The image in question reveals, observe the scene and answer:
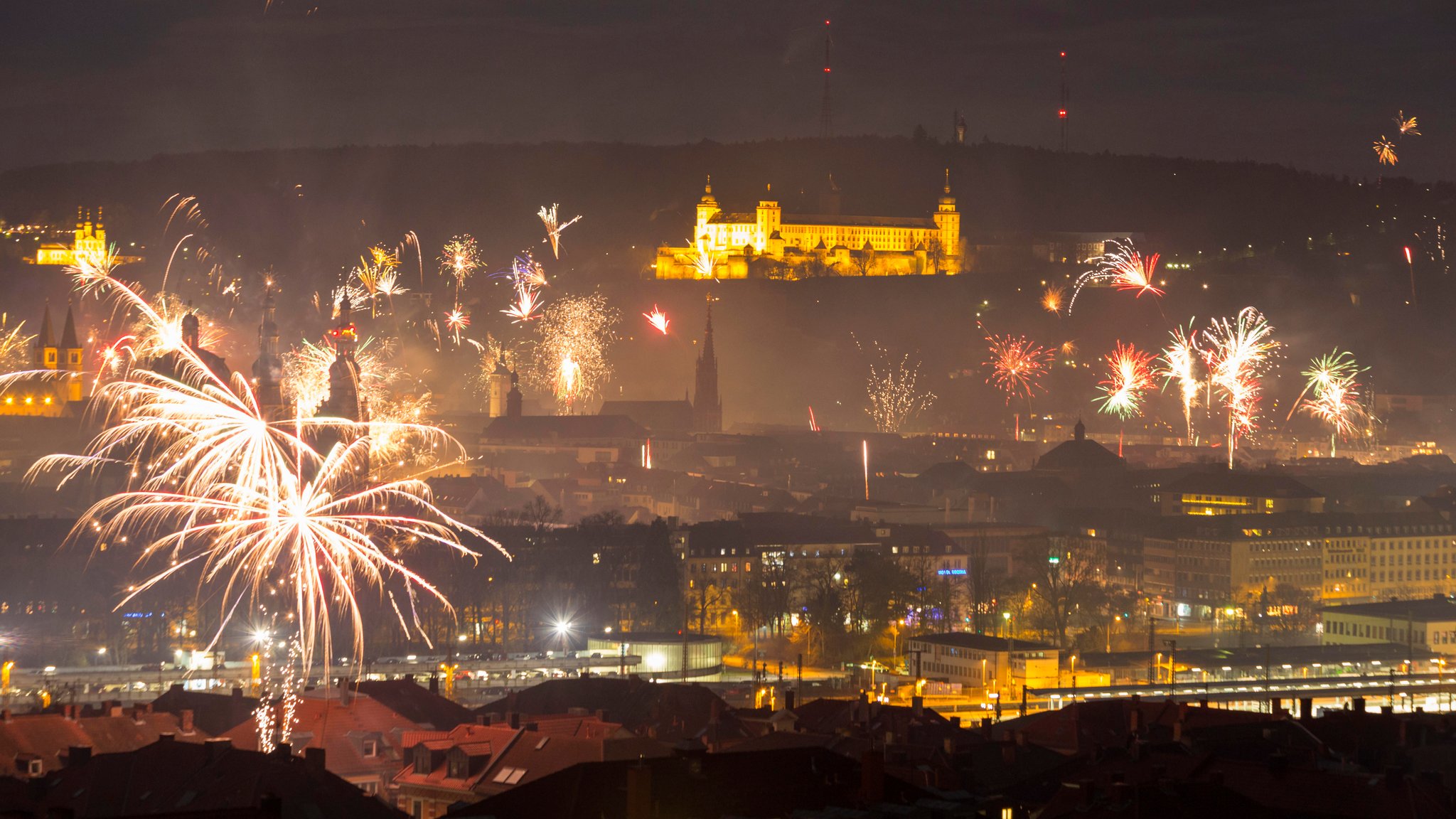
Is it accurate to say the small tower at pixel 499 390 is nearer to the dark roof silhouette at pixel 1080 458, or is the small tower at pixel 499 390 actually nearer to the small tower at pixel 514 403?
the small tower at pixel 514 403

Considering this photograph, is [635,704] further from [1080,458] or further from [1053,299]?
[1053,299]

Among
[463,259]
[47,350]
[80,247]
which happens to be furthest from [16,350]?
[463,259]

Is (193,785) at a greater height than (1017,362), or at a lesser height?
lesser

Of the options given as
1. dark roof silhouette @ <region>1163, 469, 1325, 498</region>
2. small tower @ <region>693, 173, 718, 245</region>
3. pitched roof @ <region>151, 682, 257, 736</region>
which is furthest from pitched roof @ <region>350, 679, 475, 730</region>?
small tower @ <region>693, 173, 718, 245</region>

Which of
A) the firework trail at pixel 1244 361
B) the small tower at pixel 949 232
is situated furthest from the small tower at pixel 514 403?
the small tower at pixel 949 232

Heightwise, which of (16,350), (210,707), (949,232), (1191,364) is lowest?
(210,707)

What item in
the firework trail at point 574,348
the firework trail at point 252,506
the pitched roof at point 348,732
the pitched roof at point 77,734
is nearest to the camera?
the pitched roof at point 77,734
